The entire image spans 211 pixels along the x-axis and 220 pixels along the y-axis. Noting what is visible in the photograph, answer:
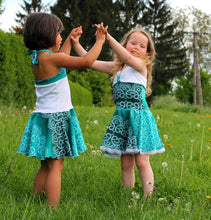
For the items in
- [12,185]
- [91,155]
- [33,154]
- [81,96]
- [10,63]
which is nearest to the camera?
[33,154]

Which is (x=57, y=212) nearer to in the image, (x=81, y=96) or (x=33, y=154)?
(x=33, y=154)

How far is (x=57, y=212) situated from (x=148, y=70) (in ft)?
5.67

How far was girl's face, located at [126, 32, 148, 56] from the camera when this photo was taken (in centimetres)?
294

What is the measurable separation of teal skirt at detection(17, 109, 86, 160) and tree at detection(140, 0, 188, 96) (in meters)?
31.8

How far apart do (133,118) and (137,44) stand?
30.1 inches

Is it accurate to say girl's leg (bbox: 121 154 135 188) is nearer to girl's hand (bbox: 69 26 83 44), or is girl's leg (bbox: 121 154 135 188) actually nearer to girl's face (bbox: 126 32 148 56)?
girl's face (bbox: 126 32 148 56)

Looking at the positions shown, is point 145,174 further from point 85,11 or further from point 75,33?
point 85,11

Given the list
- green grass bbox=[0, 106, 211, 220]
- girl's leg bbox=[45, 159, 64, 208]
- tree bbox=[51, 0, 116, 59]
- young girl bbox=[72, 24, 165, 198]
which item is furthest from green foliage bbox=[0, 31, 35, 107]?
tree bbox=[51, 0, 116, 59]

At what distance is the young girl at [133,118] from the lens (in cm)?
275

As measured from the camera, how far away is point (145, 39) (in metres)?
2.98

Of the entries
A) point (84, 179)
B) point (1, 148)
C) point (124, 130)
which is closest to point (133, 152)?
point (124, 130)

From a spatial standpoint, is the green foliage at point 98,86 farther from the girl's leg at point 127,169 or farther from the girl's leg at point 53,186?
the girl's leg at point 53,186

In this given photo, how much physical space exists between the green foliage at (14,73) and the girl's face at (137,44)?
552 cm

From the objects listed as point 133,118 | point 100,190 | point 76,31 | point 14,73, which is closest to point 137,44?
point 76,31
